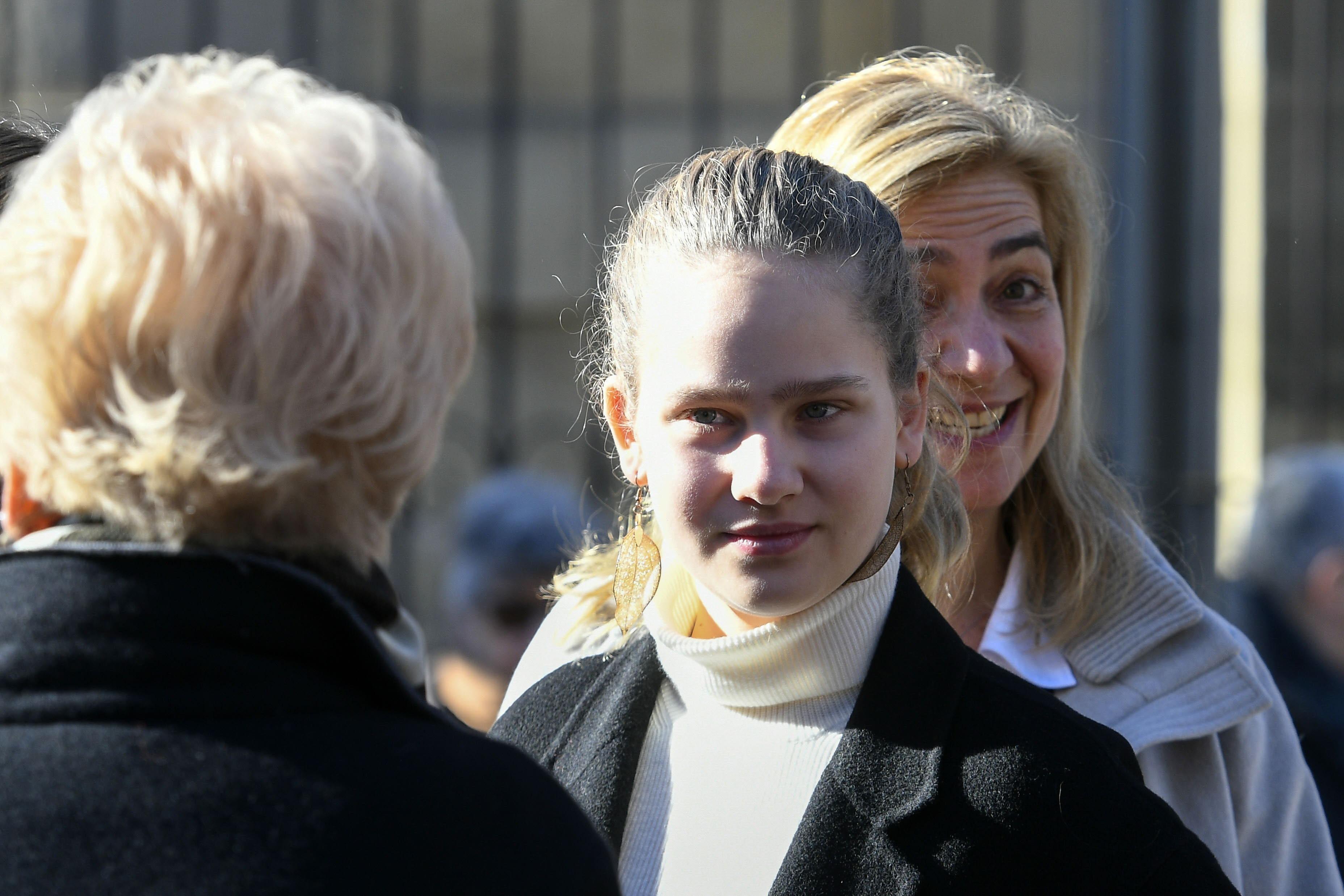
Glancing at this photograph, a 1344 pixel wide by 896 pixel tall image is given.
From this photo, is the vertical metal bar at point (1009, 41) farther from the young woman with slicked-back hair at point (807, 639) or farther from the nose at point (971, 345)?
the young woman with slicked-back hair at point (807, 639)

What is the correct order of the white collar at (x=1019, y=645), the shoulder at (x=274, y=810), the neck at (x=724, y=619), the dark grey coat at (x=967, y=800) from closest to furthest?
the shoulder at (x=274, y=810) → the dark grey coat at (x=967, y=800) → the neck at (x=724, y=619) → the white collar at (x=1019, y=645)

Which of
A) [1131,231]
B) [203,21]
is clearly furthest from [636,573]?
[203,21]

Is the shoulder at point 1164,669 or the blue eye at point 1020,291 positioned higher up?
the blue eye at point 1020,291

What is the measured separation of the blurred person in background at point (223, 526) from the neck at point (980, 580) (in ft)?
3.37

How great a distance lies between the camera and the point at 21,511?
1.16 meters

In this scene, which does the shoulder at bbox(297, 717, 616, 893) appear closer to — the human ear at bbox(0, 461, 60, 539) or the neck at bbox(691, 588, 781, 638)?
the human ear at bbox(0, 461, 60, 539)

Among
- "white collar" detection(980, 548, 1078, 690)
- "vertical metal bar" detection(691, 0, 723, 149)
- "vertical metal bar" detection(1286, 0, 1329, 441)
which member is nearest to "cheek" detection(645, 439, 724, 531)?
"white collar" detection(980, 548, 1078, 690)

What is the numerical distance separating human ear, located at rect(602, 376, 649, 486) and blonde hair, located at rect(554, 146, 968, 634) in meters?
0.02

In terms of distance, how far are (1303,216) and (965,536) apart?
13.9 ft

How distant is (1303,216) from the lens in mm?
5473

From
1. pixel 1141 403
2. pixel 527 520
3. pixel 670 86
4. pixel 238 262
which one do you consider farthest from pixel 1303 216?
pixel 238 262

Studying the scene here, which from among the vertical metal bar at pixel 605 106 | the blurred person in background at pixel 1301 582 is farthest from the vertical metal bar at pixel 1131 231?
the vertical metal bar at pixel 605 106

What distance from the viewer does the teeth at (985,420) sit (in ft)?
6.63

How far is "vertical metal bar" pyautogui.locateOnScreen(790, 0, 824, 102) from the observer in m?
5.65
